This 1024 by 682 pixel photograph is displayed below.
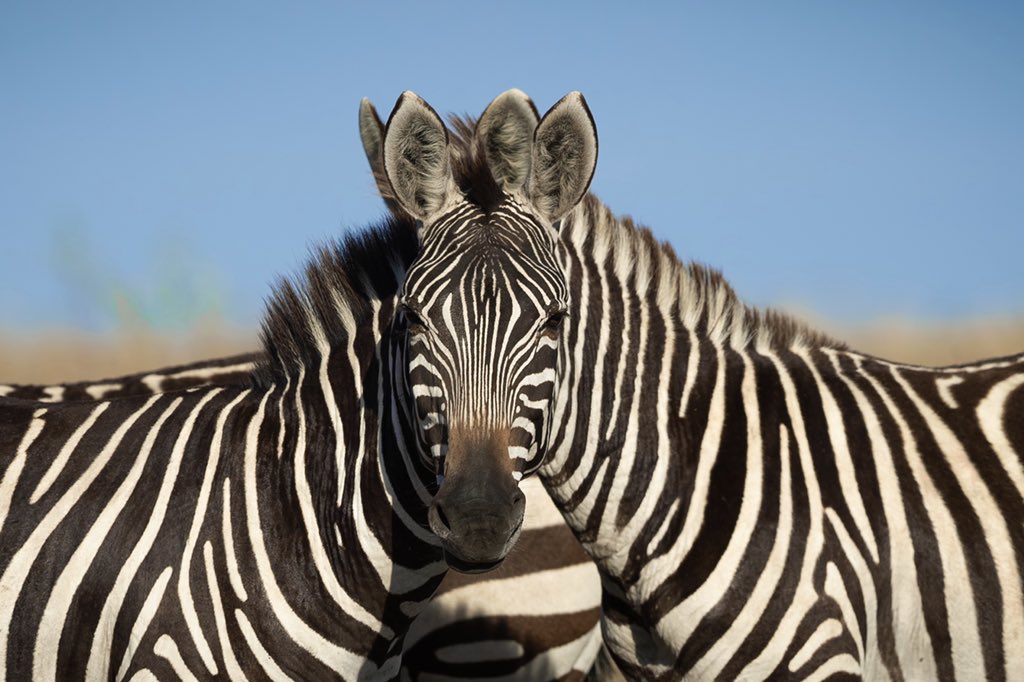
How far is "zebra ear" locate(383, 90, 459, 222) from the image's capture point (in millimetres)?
Result: 4480

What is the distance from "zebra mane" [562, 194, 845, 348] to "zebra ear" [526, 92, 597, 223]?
13.4 inches

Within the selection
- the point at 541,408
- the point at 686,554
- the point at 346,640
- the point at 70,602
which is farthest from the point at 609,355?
the point at 70,602

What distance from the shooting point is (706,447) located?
4.64m

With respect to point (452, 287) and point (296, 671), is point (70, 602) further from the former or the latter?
point (452, 287)

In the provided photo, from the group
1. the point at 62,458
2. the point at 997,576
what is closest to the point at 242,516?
the point at 62,458

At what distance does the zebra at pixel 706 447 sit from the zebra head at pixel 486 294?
12 mm

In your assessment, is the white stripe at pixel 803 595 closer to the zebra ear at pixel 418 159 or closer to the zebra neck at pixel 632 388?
the zebra neck at pixel 632 388

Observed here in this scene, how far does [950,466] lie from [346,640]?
109 inches

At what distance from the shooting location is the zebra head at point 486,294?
396 cm

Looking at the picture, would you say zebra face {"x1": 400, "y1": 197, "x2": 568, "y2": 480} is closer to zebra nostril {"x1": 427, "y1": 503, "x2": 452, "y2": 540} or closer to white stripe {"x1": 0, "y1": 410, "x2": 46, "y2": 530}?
zebra nostril {"x1": 427, "y1": 503, "x2": 452, "y2": 540}

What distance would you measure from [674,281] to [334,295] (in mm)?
1649

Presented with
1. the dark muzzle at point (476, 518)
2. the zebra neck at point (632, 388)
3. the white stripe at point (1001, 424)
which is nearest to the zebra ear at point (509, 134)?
the zebra neck at point (632, 388)

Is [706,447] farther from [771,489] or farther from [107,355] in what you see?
[107,355]

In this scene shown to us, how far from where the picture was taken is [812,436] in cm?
458
